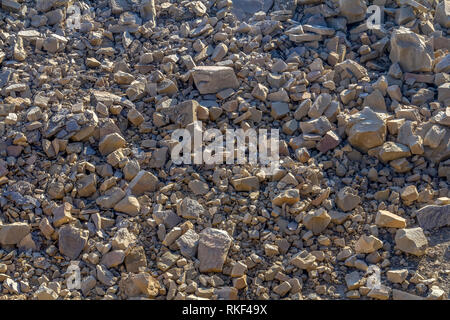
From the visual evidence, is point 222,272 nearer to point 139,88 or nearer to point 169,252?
point 169,252

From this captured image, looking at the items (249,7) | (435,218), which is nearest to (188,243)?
(435,218)

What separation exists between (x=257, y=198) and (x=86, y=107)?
155cm

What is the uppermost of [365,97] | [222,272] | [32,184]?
[365,97]

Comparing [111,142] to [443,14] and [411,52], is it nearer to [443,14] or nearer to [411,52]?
[411,52]

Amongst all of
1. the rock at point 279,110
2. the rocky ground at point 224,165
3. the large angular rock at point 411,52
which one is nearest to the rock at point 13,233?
the rocky ground at point 224,165

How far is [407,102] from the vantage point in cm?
485

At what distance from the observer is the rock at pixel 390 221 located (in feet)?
13.5

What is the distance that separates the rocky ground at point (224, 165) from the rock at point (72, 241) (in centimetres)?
1

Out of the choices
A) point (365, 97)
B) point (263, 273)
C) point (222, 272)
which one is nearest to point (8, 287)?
point (222, 272)

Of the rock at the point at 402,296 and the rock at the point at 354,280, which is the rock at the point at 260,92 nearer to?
the rock at the point at 354,280

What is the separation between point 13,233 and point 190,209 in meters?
1.19

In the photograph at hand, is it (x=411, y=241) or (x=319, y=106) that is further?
(x=319, y=106)

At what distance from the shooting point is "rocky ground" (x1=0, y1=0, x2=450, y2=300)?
3.98 meters

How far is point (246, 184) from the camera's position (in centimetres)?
433
